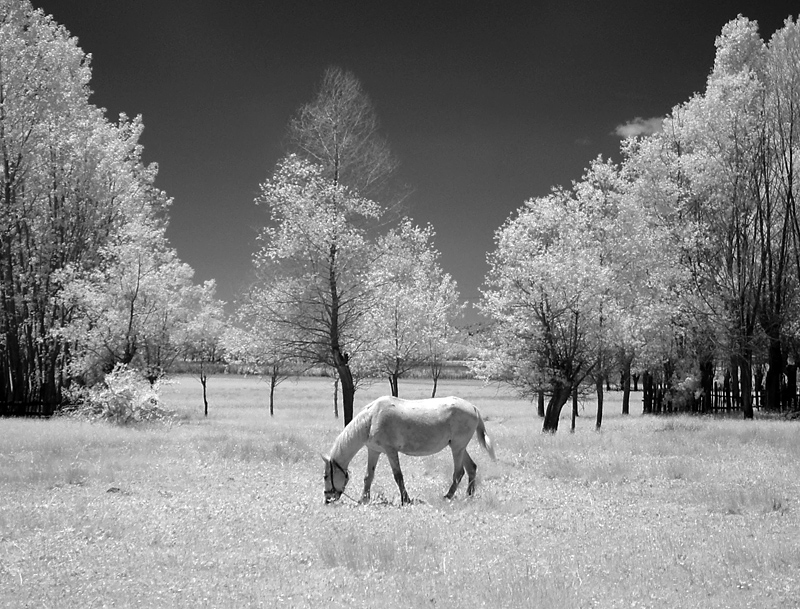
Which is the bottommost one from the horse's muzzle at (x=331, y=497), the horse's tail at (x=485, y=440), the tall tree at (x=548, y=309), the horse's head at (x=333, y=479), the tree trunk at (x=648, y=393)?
the tree trunk at (x=648, y=393)

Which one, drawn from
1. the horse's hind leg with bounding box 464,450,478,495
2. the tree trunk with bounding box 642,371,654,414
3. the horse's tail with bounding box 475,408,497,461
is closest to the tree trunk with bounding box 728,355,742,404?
the tree trunk with bounding box 642,371,654,414

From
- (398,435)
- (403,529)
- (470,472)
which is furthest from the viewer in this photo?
(470,472)

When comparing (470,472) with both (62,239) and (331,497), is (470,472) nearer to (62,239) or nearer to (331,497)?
(331,497)

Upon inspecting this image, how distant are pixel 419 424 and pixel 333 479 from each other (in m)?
1.95

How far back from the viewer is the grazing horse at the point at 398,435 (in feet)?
42.4

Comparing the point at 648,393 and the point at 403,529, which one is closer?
the point at 403,529

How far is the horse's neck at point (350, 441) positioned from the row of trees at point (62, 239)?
2076 centimetres

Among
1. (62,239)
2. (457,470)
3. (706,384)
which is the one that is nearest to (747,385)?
(706,384)

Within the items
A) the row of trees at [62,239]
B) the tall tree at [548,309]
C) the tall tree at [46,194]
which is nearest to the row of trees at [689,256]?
the tall tree at [548,309]

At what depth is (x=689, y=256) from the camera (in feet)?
108

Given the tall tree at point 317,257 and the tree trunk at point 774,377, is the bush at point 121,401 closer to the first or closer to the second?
the tall tree at point 317,257

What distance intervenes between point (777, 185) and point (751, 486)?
22.9 metres

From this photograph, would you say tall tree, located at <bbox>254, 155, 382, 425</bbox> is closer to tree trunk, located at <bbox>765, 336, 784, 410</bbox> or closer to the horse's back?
the horse's back

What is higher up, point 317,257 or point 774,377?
point 317,257
